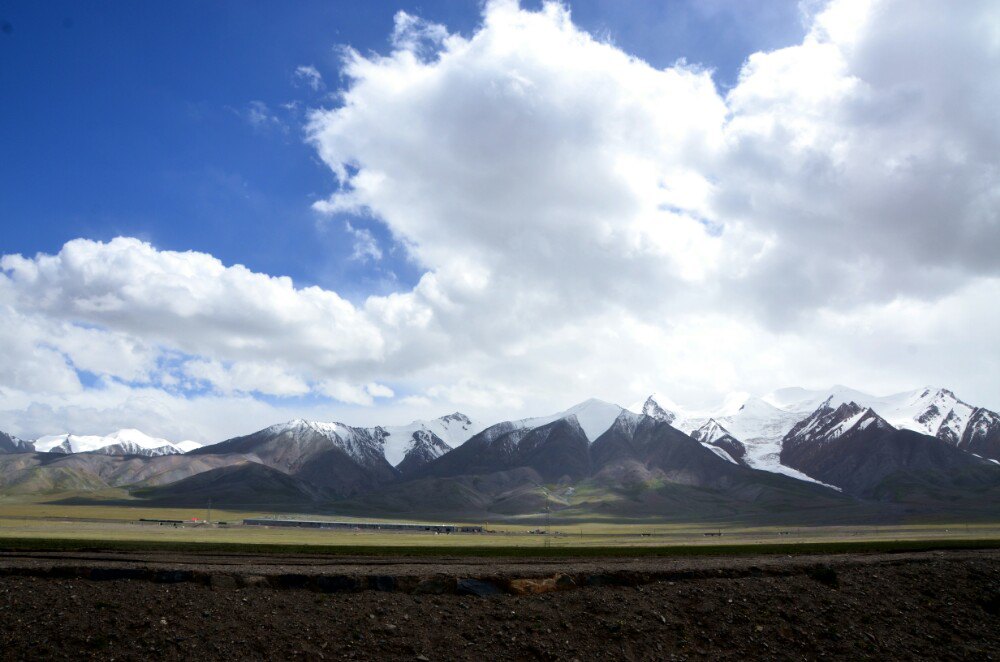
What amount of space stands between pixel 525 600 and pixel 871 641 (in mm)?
11207

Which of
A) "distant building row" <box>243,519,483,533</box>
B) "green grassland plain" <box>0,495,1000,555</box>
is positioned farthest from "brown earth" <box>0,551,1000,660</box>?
"distant building row" <box>243,519,483,533</box>

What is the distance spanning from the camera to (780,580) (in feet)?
85.0

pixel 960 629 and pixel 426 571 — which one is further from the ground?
pixel 426 571

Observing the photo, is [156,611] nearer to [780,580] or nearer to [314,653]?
[314,653]

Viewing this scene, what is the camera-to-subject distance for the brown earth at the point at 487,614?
19.3 m

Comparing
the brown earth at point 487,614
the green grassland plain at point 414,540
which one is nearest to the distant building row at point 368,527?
the green grassland plain at point 414,540

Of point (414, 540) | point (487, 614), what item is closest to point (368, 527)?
point (414, 540)

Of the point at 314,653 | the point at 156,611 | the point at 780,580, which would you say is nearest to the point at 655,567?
the point at 780,580

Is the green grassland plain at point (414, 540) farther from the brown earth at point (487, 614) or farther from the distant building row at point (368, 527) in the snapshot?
the distant building row at point (368, 527)

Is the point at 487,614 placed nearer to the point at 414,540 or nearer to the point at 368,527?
the point at 414,540

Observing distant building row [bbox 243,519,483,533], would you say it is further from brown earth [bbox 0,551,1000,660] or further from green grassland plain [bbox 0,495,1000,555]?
brown earth [bbox 0,551,1000,660]

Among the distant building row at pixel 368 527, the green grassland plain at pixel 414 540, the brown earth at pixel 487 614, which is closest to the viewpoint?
the brown earth at pixel 487 614

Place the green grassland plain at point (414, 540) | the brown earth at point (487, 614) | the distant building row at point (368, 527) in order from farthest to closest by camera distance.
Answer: the distant building row at point (368, 527) < the green grassland plain at point (414, 540) < the brown earth at point (487, 614)

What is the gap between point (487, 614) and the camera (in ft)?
70.2
